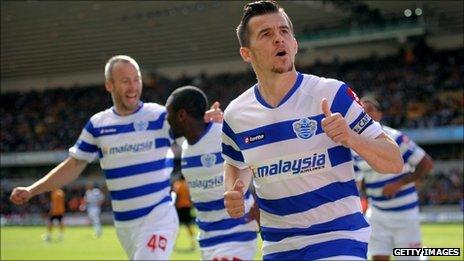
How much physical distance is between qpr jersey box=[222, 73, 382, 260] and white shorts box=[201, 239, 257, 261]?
6.43 feet

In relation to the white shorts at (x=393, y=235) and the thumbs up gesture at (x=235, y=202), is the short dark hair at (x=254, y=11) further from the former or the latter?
the white shorts at (x=393, y=235)

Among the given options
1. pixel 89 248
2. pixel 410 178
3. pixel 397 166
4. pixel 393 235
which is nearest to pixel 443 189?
pixel 89 248

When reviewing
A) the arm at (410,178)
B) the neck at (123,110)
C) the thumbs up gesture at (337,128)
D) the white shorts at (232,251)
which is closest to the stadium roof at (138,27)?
the arm at (410,178)

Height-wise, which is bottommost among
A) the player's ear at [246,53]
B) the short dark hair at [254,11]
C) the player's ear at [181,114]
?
the player's ear at [181,114]

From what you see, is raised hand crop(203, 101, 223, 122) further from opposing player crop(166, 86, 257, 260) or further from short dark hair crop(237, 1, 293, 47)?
short dark hair crop(237, 1, 293, 47)

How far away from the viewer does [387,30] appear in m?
33.8

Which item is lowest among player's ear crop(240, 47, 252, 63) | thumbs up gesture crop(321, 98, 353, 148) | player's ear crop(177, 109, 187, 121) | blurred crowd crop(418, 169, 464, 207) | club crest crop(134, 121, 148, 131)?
blurred crowd crop(418, 169, 464, 207)

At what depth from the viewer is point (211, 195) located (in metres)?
5.94

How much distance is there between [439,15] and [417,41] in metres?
2.19

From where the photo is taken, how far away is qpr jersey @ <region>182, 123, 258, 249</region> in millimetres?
5816

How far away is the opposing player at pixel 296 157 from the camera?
3.59 metres

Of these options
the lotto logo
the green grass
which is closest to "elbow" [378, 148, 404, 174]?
the lotto logo

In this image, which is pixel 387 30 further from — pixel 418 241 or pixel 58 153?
pixel 418 241

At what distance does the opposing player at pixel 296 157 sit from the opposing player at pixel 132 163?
2320mm
